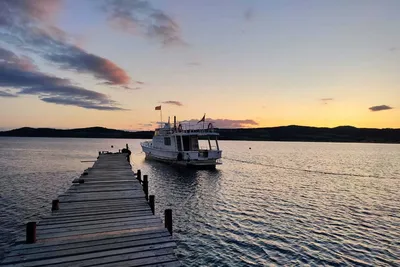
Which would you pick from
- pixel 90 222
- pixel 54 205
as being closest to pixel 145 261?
pixel 90 222

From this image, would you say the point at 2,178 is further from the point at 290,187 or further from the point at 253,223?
the point at 290,187

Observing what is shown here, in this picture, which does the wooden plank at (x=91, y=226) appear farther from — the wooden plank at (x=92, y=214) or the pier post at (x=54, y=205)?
the pier post at (x=54, y=205)

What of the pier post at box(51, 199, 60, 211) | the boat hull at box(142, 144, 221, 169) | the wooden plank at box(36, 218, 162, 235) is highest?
the pier post at box(51, 199, 60, 211)

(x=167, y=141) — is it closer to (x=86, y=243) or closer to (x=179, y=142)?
(x=179, y=142)

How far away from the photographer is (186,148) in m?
45.9

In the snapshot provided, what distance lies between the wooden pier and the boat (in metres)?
28.9

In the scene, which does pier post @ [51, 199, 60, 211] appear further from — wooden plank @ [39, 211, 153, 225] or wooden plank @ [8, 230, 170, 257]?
wooden plank @ [8, 230, 170, 257]

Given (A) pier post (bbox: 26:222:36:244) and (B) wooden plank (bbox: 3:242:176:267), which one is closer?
(B) wooden plank (bbox: 3:242:176:267)

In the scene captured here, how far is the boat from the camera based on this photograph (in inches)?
1686

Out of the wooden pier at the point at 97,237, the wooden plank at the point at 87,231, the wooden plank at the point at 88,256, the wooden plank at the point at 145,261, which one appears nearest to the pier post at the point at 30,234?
the wooden pier at the point at 97,237

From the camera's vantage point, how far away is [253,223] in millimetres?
17594

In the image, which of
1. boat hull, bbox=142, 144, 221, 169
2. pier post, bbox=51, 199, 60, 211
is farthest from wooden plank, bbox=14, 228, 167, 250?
boat hull, bbox=142, 144, 221, 169

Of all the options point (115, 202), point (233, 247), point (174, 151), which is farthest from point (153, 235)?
point (174, 151)

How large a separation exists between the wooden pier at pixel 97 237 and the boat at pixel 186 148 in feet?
94.7
